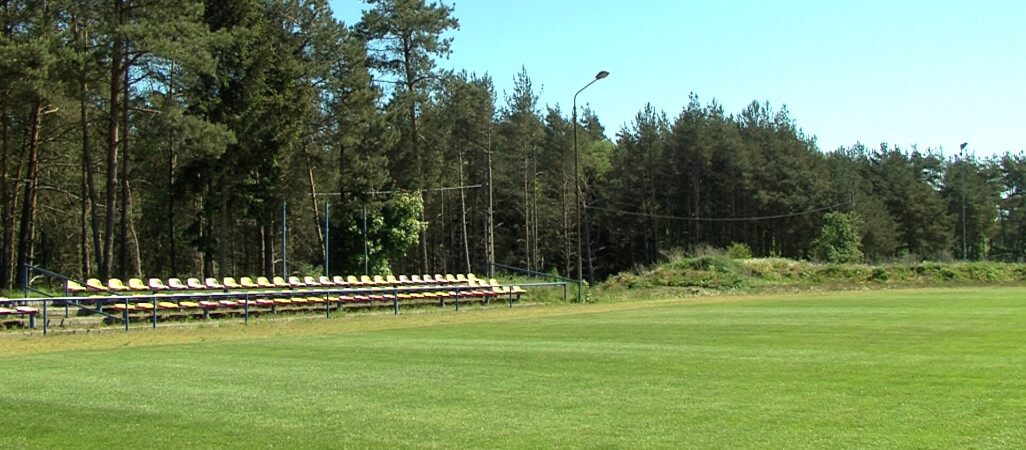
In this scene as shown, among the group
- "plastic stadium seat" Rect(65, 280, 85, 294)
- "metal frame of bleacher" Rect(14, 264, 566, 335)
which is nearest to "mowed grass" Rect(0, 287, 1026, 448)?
"metal frame of bleacher" Rect(14, 264, 566, 335)

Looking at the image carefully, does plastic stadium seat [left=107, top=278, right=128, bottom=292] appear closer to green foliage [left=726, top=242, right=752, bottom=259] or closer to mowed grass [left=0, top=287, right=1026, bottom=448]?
mowed grass [left=0, top=287, right=1026, bottom=448]

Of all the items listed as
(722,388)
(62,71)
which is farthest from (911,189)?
(722,388)

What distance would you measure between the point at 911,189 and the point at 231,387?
93.5 m

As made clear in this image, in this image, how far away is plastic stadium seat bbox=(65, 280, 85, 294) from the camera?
24.6 metres

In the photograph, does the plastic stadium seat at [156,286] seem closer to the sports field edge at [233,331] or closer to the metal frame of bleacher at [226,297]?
the metal frame of bleacher at [226,297]

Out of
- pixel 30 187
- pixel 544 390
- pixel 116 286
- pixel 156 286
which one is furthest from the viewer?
pixel 30 187

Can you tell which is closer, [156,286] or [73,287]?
[73,287]

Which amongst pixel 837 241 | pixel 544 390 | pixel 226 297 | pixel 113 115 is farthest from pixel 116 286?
pixel 837 241

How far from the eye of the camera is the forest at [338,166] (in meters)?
31.0

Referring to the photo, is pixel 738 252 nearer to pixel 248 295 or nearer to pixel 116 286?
pixel 248 295

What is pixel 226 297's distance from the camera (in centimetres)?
2722

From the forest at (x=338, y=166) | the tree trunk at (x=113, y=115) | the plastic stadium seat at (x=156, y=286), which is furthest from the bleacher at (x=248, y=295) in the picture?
the forest at (x=338, y=166)

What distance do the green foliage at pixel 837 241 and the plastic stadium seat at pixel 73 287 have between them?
61688mm

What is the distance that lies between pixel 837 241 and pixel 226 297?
6084 cm
